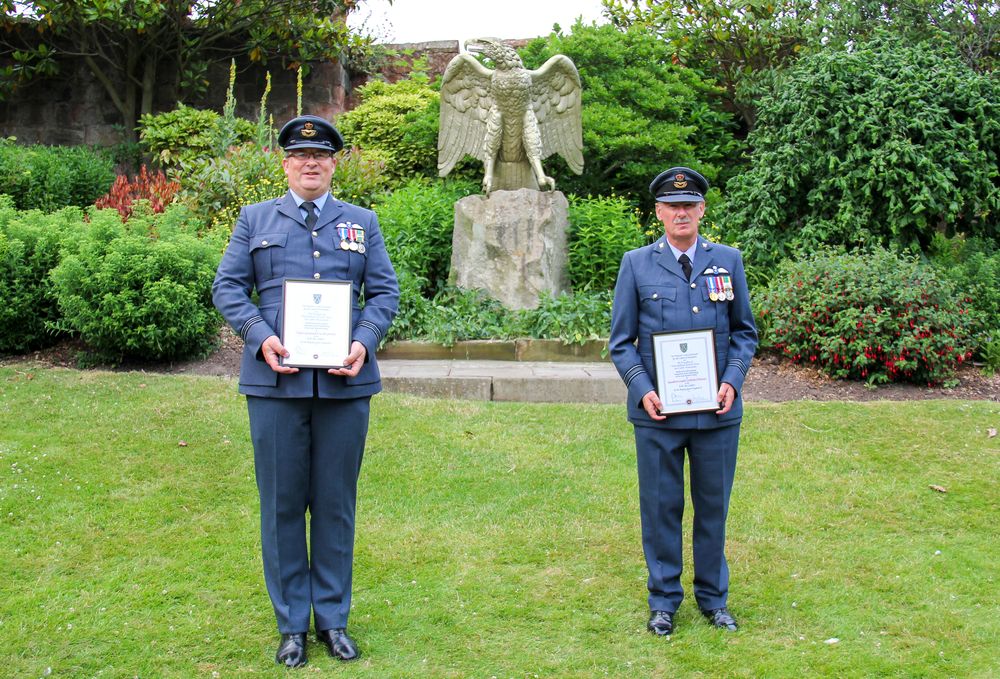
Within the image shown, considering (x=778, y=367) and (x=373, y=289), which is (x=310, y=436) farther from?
(x=778, y=367)

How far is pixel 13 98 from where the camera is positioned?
553 inches

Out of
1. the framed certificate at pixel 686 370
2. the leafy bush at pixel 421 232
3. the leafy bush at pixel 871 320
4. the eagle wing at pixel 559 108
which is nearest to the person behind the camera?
the framed certificate at pixel 686 370

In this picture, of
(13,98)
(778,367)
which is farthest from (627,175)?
(13,98)

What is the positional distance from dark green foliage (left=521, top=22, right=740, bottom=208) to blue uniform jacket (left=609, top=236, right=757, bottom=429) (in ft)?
24.7

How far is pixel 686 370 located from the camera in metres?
3.38

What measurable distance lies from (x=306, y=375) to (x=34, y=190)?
8907mm

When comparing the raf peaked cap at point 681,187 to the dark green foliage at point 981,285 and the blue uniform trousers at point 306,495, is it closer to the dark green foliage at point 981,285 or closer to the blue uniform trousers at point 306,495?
the blue uniform trousers at point 306,495

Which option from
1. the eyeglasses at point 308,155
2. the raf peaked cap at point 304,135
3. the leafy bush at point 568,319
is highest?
the raf peaked cap at point 304,135

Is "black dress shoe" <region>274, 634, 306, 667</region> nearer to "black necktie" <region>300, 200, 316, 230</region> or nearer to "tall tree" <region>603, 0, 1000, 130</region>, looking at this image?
"black necktie" <region>300, 200, 316, 230</region>

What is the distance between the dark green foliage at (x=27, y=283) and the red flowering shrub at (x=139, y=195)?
2.05 m

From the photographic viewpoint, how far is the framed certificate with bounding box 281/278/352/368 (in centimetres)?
314

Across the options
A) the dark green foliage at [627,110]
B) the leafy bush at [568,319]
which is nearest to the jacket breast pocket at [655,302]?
the leafy bush at [568,319]

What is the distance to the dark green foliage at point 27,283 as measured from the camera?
23.5 feet

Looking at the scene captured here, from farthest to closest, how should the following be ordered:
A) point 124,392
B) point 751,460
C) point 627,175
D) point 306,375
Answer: point 627,175
point 124,392
point 751,460
point 306,375
